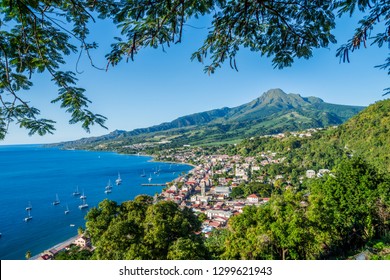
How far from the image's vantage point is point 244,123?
113 meters

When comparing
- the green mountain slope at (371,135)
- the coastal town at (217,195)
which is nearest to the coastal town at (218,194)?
the coastal town at (217,195)

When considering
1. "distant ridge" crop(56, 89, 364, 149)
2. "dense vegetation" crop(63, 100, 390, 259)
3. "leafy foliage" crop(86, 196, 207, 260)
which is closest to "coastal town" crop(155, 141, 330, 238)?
"dense vegetation" crop(63, 100, 390, 259)

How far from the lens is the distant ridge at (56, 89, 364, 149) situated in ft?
307

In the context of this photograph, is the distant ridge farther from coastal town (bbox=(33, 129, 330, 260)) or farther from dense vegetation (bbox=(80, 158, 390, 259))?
dense vegetation (bbox=(80, 158, 390, 259))

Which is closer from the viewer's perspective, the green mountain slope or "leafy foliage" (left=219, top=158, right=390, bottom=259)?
"leafy foliage" (left=219, top=158, right=390, bottom=259)

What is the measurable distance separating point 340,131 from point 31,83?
49.4 meters

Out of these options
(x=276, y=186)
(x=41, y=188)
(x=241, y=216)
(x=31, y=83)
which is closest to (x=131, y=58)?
(x=31, y=83)

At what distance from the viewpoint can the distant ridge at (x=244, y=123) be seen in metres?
93.6

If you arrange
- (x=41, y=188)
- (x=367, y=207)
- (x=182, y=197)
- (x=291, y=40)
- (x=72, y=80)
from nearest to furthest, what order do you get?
(x=72, y=80) < (x=291, y=40) < (x=367, y=207) < (x=182, y=197) < (x=41, y=188)

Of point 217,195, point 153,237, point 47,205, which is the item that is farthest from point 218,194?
point 153,237

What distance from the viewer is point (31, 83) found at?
6.76 feet

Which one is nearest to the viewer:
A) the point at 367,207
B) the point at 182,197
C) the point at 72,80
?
the point at 72,80
